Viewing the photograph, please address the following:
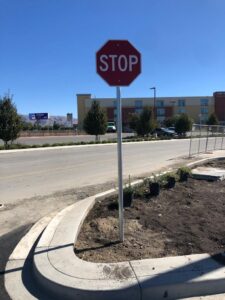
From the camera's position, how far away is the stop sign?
497 centimetres

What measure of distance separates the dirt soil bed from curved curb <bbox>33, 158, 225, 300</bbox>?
0.35m

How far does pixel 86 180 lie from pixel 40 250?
700cm

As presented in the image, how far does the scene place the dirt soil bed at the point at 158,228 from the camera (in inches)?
192

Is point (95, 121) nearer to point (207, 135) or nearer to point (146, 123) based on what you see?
point (146, 123)

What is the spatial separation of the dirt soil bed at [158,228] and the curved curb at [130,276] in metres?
0.35

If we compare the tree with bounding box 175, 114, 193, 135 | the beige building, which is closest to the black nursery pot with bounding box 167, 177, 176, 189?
the tree with bounding box 175, 114, 193, 135

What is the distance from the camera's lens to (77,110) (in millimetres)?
119062

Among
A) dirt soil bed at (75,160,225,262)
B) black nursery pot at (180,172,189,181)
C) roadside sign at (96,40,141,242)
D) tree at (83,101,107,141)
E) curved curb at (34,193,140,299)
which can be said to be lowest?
dirt soil bed at (75,160,225,262)

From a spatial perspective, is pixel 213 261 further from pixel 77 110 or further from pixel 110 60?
pixel 77 110

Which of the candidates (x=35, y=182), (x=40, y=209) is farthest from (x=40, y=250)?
(x=35, y=182)

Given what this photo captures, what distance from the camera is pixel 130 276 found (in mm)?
3992

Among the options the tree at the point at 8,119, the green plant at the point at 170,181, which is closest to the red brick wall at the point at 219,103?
the tree at the point at 8,119

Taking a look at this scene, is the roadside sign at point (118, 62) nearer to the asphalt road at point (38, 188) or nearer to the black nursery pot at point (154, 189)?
the asphalt road at point (38, 188)

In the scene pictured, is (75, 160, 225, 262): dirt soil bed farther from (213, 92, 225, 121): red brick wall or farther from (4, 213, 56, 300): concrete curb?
(213, 92, 225, 121): red brick wall
